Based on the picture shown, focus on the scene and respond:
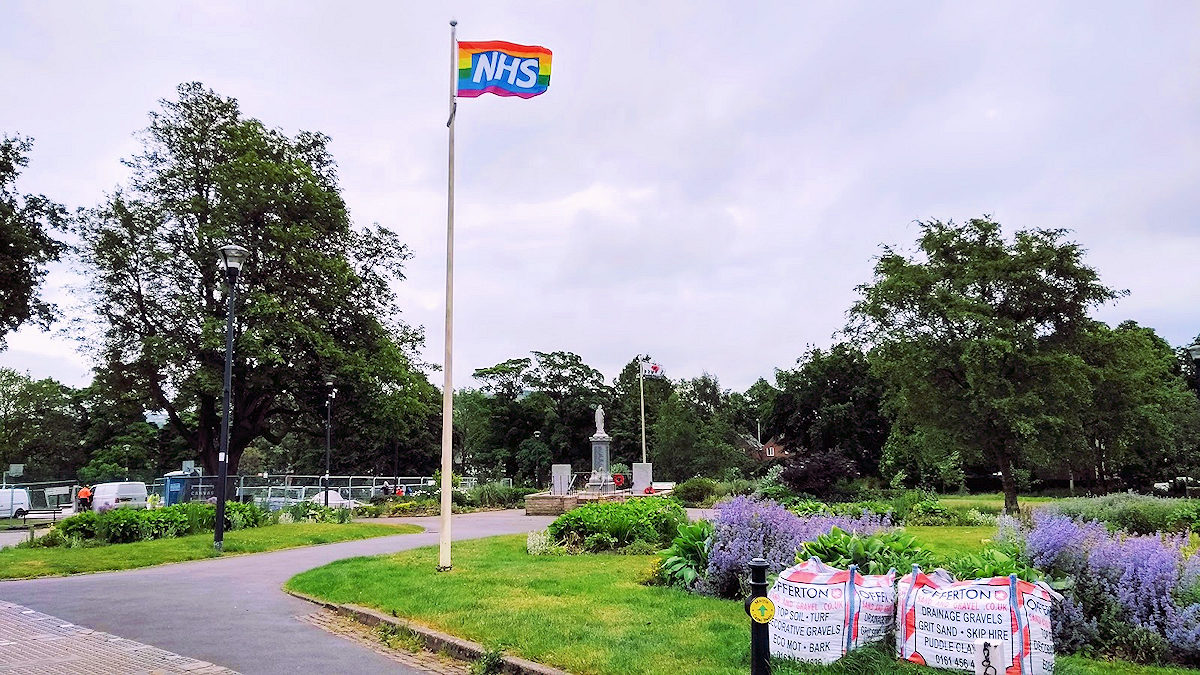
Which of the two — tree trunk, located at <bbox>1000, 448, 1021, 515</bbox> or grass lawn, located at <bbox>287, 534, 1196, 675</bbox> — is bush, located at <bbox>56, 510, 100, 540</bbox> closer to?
grass lawn, located at <bbox>287, 534, 1196, 675</bbox>

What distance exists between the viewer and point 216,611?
30.8 ft

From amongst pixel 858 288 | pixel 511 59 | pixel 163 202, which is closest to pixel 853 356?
pixel 858 288

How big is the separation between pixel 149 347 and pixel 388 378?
374 inches

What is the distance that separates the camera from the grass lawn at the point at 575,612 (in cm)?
575

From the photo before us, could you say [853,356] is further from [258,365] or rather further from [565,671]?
[565,671]

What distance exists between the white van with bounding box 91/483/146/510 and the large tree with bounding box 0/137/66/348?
1356 centimetres

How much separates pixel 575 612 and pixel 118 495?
111ft

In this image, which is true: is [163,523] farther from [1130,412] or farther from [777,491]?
[1130,412]

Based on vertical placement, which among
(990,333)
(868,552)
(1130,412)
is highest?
(990,333)

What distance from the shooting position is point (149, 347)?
100ft

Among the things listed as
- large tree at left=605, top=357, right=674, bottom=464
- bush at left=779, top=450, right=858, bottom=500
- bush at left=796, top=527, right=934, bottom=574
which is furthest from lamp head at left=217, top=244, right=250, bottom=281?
large tree at left=605, top=357, right=674, bottom=464

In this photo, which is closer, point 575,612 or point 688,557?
point 575,612

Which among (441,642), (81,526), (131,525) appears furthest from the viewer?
(131,525)

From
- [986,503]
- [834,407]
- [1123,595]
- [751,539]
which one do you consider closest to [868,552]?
[751,539]
